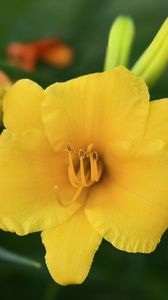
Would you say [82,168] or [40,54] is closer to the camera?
[82,168]

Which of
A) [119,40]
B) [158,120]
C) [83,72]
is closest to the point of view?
[158,120]

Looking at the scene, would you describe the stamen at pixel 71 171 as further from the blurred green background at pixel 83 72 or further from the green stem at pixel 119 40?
the blurred green background at pixel 83 72

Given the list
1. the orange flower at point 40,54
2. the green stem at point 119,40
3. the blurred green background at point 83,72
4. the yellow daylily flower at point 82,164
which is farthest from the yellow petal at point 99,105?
the orange flower at point 40,54

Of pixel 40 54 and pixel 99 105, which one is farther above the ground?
pixel 99 105

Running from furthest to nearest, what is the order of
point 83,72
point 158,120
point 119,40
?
point 83,72 < point 119,40 < point 158,120

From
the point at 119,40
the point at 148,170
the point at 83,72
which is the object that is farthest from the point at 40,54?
the point at 148,170

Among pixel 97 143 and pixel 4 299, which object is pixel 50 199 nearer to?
pixel 97 143

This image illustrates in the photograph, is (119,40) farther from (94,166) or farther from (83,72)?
(83,72)

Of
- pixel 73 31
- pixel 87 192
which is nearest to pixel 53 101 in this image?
pixel 87 192
